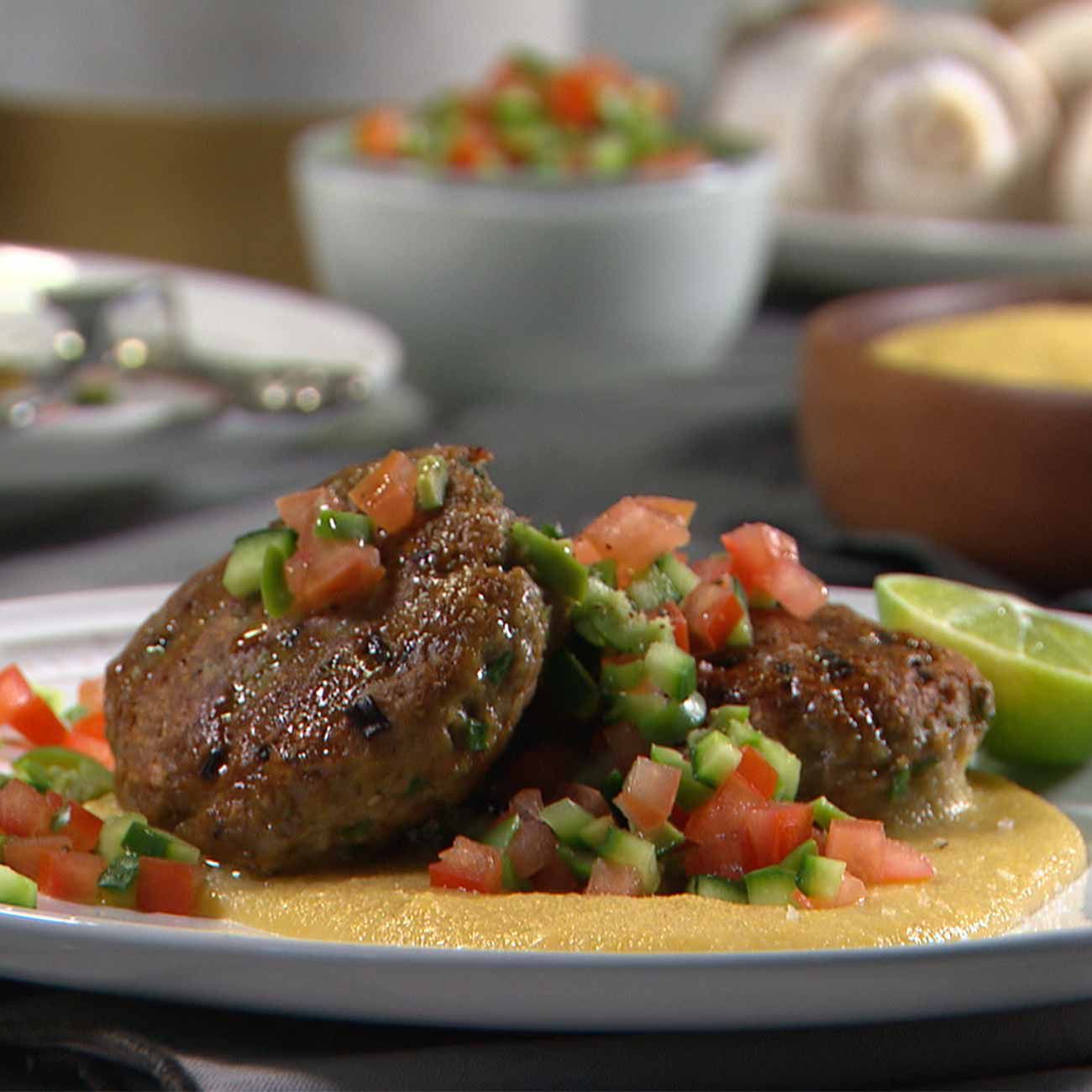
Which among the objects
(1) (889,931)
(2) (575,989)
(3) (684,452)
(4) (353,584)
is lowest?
(3) (684,452)

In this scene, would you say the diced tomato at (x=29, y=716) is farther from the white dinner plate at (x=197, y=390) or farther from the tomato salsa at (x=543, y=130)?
the tomato salsa at (x=543, y=130)

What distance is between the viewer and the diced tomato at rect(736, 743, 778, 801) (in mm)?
2434

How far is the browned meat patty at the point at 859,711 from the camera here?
8.46ft

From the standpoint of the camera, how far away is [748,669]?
263 cm

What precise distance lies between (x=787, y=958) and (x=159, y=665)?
A: 106 cm

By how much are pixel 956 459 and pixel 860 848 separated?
7.22 ft

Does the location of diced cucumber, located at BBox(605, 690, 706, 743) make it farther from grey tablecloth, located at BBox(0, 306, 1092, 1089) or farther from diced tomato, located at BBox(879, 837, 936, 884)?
grey tablecloth, located at BBox(0, 306, 1092, 1089)

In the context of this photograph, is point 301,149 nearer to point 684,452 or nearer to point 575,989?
point 684,452

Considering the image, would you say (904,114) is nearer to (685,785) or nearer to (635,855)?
(685,785)

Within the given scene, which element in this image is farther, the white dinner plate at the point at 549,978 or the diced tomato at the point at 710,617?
the diced tomato at the point at 710,617

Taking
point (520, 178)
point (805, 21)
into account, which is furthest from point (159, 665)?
point (805, 21)

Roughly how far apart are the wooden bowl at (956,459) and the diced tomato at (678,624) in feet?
6.29

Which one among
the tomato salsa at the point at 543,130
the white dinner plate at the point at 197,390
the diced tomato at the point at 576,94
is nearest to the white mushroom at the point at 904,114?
the tomato salsa at the point at 543,130

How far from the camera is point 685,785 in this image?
2434mm
